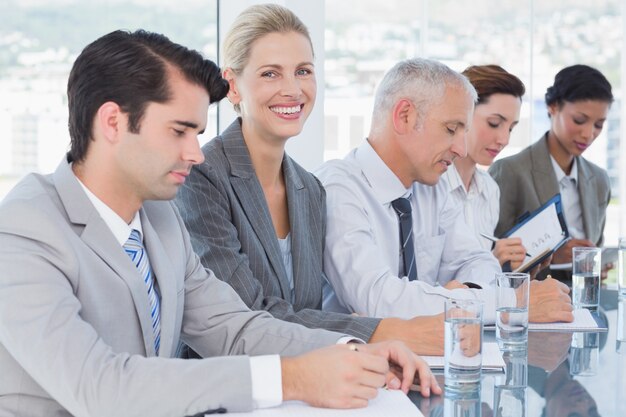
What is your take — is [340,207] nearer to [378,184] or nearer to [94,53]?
[378,184]

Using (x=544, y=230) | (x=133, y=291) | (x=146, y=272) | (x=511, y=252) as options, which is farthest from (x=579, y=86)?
(x=133, y=291)

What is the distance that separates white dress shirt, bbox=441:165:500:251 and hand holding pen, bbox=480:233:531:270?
238 mm

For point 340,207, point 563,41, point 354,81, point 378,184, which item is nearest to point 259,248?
point 340,207

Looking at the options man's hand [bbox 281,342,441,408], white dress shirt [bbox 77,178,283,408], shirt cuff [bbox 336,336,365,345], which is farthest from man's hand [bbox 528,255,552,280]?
white dress shirt [bbox 77,178,283,408]

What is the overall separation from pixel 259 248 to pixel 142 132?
74cm

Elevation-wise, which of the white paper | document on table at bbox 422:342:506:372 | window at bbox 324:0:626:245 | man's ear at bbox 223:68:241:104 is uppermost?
window at bbox 324:0:626:245

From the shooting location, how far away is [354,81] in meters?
4.98

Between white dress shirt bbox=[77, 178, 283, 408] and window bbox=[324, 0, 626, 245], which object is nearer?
white dress shirt bbox=[77, 178, 283, 408]

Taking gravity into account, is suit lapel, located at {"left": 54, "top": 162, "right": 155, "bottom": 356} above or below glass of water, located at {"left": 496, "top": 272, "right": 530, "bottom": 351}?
above

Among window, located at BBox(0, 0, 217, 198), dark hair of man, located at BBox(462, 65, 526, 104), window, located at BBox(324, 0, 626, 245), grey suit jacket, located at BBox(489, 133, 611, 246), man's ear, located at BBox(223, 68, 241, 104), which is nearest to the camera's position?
man's ear, located at BBox(223, 68, 241, 104)

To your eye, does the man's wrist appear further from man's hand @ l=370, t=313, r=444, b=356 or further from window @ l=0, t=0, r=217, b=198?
window @ l=0, t=0, r=217, b=198

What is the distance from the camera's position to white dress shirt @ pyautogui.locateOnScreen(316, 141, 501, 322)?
259 cm

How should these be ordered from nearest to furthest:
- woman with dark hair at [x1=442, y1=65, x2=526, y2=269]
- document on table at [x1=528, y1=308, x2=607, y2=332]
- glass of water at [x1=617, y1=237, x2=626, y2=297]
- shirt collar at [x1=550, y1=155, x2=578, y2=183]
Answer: document on table at [x1=528, y1=308, x2=607, y2=332] → glass of water at [x1=617, y1=237, x2=626, y2=297] → woman with dark hair at [x1=442, y1=65, x2=526, y2=269] → shirt collar at [x1=550, y1=155, x2=578, y2=183]

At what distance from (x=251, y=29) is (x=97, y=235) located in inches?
43.3
